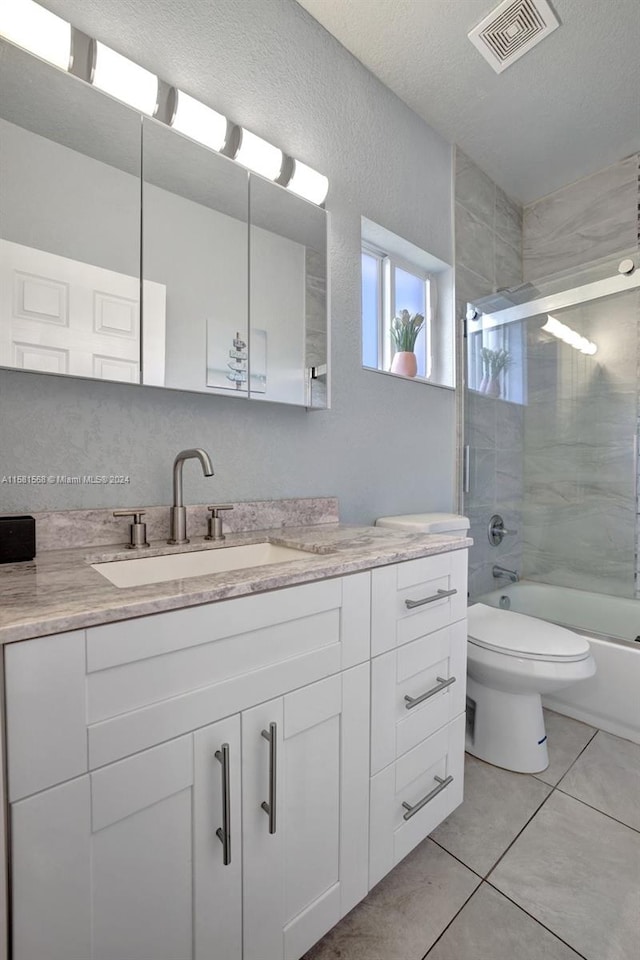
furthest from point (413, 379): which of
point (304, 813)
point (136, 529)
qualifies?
point (304, 813)

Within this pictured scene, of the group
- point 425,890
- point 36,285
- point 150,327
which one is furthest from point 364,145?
point 425,890

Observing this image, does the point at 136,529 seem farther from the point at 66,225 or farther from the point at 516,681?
the point at 516,681

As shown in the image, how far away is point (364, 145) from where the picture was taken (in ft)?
5.80

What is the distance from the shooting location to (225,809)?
722 mm

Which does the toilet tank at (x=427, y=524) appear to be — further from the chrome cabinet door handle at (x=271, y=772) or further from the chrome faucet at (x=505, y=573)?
the chrome cabinet door handle at (x=271, y=772)

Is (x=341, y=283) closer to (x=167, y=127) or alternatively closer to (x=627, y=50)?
(x=167, y=127)

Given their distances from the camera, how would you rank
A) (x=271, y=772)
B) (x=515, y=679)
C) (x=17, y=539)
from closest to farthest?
1. (x=271, y=772)
2. (x=17, y=539)
3. (x=515, y=679)

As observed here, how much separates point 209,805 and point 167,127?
1.55 m

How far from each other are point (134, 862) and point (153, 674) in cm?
27

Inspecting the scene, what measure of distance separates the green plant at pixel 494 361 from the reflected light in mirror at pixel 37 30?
195cm

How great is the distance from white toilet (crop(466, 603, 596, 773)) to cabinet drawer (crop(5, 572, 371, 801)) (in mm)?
882

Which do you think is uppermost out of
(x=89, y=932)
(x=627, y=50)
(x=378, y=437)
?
(x=627, y=50)

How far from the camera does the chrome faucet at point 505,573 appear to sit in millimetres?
2279

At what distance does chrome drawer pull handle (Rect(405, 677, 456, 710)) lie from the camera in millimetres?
1073
